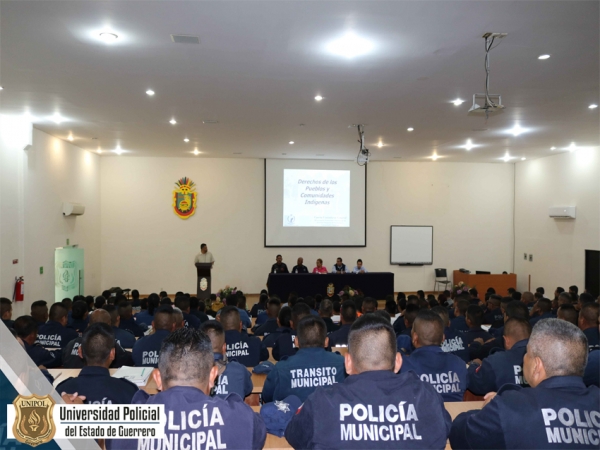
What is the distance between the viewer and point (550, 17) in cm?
400

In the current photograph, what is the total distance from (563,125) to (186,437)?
8.67 m

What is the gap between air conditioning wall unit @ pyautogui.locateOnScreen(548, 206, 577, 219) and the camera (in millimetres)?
11180

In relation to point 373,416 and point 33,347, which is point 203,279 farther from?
point 373,416

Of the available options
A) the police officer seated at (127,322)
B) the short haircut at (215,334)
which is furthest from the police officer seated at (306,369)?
the police officer seated at (127,322)

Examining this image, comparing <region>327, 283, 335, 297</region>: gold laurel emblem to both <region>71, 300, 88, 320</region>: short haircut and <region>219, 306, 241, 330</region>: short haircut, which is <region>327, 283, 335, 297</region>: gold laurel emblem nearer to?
<region>71, 300, 88, 320</region>: short haircut

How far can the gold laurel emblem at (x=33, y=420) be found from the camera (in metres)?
2.07

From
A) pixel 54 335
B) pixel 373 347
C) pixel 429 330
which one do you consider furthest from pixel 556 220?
pixel 373 347

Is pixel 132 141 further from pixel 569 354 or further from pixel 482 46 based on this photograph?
pixel 569 354

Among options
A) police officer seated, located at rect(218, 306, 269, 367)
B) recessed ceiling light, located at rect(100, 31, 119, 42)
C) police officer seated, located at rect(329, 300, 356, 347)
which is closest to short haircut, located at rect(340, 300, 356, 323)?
police officer seated, located at rect(329, 300, 356, 347)

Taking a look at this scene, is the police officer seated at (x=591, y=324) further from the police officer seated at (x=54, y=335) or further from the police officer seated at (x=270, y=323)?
the police officer seated at (x=54, y=335)

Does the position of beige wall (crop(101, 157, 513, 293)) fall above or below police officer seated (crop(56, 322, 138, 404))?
above

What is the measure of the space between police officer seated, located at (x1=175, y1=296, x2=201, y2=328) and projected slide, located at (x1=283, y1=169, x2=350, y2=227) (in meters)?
7.10

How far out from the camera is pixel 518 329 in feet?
11.4

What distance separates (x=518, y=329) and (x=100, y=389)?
108 inches
